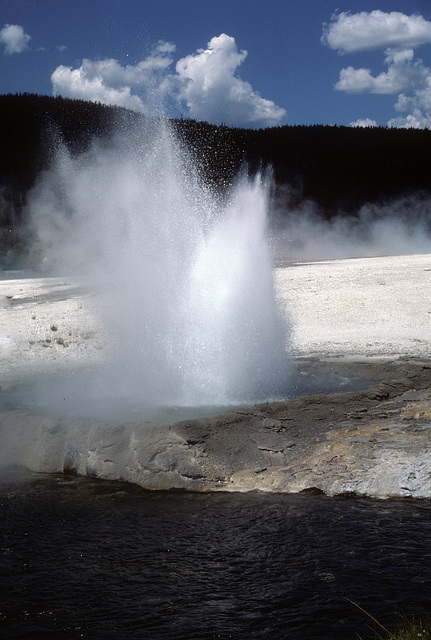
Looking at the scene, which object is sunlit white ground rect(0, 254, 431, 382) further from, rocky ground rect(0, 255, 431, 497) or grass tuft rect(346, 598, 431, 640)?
grass tuft rect(346, 598, 431, 640)

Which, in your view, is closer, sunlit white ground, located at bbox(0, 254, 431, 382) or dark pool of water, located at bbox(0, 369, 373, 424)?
dark pool of water, located at bbox(0, 369, 373, 424)

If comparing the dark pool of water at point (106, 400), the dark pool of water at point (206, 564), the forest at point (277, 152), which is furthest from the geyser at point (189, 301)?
the forest at point (277, 152)

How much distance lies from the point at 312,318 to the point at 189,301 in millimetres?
2856

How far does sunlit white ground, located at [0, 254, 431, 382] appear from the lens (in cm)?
953

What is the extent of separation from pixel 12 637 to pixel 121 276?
10.4 metres

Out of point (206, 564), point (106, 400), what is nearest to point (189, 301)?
point (106, 400)

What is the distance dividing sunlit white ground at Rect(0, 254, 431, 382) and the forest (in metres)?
32.1

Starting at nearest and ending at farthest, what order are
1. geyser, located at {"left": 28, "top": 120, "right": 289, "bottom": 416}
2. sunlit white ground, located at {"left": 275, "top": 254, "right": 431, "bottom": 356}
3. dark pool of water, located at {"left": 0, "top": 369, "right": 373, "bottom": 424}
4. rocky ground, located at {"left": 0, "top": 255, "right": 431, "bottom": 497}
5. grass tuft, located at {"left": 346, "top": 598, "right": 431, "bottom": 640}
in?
grass tuft, located at {"left": 346, "top": 598, "right": 431, "bottom": 640}
rocky ground, located at {"left": 0, "top": 255, "right": 431, "bottom": 497}
dark pool of water, located at {"left": 0, "top": 369, "right": 373, "bottom": 424}
geyser, located at {"left": 28, "top": 120, "right": 289, "bottom": 416}
sunlit white ground, located at {"left": 275, "top": 254, "right": 431, "bottom": 356}

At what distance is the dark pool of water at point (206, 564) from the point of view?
298cm

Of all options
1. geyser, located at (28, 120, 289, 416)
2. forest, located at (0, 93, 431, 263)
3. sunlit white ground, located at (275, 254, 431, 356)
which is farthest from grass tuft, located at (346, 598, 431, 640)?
forest, located at (0, 93, 431, 263)

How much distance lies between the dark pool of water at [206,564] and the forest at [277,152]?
42.1 m

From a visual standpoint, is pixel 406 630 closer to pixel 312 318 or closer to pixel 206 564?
pixel 206 564

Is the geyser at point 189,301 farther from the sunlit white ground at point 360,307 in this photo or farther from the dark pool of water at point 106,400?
the sunlit white ground at point 360,307

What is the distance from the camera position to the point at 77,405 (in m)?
6.93
